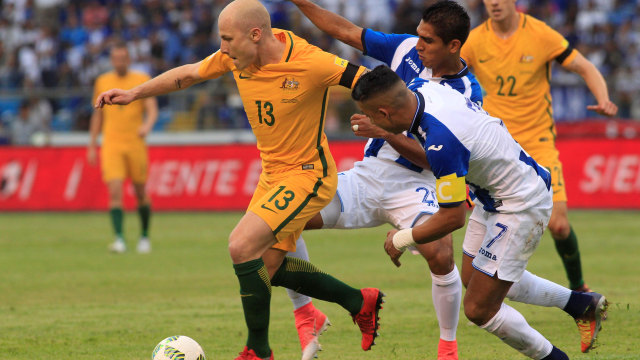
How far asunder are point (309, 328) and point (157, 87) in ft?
6.57

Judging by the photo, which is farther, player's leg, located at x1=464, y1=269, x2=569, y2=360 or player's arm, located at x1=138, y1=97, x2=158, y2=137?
player's arm, located at x1=138, y1=97, x2=158, y2=137

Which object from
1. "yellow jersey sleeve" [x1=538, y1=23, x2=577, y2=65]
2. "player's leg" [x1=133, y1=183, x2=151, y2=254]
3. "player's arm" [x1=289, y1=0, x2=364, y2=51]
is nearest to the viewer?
"player's arm" [x1=289, y1=0, x2=364, y2=51]

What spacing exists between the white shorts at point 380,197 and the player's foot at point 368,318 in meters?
0.56

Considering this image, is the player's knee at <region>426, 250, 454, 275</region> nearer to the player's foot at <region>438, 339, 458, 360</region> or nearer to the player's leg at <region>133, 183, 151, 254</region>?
the player's foot at <region>438, 339, 458, 360</region>

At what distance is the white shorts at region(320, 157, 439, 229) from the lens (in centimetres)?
673

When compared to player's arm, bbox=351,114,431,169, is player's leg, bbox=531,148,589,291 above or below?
below

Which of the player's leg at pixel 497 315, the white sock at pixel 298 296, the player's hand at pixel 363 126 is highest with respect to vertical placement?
the player's hand at pixel 363 126

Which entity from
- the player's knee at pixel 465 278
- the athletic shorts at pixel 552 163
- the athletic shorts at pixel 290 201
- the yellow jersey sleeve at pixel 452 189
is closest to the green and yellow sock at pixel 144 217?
the athletic shorts at pixel 552 163

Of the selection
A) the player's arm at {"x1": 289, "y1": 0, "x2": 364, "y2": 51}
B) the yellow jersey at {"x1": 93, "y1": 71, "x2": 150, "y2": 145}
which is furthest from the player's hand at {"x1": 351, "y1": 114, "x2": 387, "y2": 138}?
the yellow jersey at {"x1": 93, "y1": 71, "x2": 150, "y2": 145}

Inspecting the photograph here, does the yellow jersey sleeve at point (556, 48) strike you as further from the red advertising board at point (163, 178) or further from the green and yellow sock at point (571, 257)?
the red advertising board at point (163, 178)

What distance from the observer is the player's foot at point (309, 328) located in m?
6.37

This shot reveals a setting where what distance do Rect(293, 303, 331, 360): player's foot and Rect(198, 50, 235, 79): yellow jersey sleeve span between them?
1.78m

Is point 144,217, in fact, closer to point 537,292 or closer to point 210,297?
point 210,297

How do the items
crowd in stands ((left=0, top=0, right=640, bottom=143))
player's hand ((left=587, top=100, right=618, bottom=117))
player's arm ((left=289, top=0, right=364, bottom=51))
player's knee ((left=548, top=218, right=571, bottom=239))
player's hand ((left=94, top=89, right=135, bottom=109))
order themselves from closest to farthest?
player's hand ((left=94, top=89, right=135, bottom=109)) < player's arm ((left=289, top=0, right=364, bottom=51)) < player's hand ((left=587, top=100, right=618, bottom=117)) < player's knee ((left=548, top=218, right=571, bottom=239)) < crowd in stands ((left=0, top=0, right=640, bottom=143))
